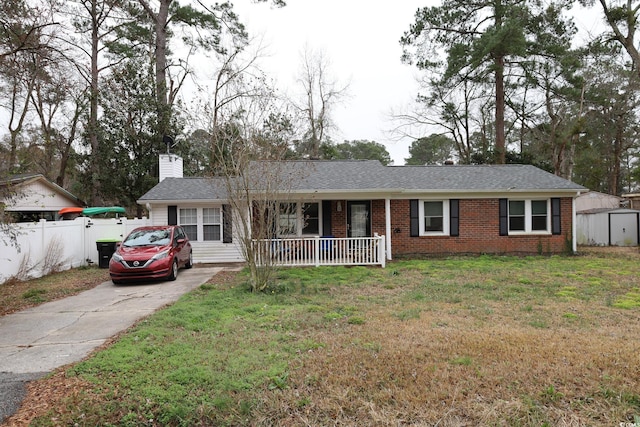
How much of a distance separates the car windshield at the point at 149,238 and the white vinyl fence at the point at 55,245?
7.72 ft

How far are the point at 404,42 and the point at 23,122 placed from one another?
77.5ft

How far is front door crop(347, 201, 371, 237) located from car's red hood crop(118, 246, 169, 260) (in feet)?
21.2

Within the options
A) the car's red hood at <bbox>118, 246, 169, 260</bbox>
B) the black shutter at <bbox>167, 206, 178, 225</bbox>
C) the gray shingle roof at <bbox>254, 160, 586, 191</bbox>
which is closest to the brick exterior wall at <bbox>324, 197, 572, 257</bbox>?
the gray shingle roof at <bbox>254, 160, 586, 191</bbox>

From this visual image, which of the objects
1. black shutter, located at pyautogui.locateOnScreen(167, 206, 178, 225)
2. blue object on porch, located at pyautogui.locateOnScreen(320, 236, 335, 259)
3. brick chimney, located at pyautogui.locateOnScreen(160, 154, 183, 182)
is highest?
brick chimney, located at pyautogui.locateOnScreen(160, 154, 183, 182)

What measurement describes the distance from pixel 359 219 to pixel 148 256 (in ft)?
23.8

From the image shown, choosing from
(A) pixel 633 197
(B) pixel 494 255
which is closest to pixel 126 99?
(B) pixel 494 255

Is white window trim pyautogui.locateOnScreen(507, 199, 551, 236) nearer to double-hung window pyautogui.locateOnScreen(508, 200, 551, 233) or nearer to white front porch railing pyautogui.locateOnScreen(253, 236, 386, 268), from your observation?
double-hung window pyautogui.locateOnScreen(508, 200, 551, 233)

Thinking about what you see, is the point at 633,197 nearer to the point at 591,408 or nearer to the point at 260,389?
the point at 591,408

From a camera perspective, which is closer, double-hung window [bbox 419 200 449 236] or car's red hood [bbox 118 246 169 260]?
car's red hood [bbox 118 246 169 260]

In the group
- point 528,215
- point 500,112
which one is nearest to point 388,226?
point 528,215

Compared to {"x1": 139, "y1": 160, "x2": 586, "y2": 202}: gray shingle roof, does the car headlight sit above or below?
below

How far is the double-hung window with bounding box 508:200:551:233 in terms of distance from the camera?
14.1m

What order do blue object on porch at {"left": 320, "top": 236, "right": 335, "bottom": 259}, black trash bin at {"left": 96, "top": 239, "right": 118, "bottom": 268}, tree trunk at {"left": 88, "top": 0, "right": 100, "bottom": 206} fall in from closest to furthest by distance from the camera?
1. blue object on porch at {"left": 320, "top": 236, "right": 335, "bottom": 259}
2. black trash bin at {"left": 96, "top": 239, "right": 118, "bottom": 268}
3. tree trunk at {"left": 88, "top": 0, "right": 100, "bottom": 206}

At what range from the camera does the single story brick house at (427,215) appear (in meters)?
13.3
